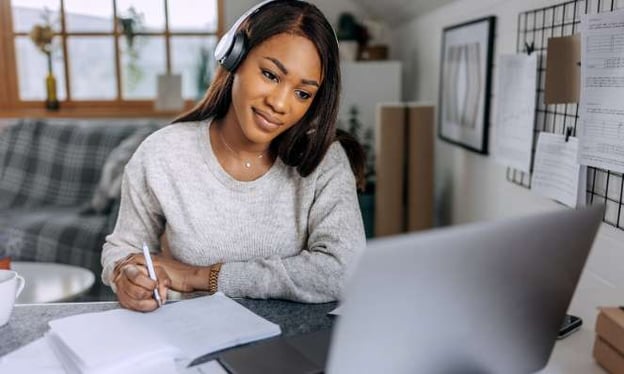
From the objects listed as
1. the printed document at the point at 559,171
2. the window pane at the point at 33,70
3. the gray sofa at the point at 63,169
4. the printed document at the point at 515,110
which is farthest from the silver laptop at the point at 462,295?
the window pane at the point at 33,70

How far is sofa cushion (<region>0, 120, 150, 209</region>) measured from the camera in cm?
321

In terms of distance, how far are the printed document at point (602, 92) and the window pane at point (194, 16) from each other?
3014 millimetres

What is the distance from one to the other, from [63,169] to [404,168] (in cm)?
196

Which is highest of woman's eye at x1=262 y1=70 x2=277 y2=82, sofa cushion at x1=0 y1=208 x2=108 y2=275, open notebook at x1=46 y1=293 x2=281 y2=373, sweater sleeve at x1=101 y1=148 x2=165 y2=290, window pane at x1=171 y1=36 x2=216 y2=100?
window pane at x1=171 y1=36 x2=216 y2=100

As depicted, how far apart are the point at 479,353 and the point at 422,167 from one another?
5.95 feet

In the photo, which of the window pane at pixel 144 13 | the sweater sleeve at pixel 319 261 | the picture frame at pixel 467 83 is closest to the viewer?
the sweater sleeve at pixel 319 261

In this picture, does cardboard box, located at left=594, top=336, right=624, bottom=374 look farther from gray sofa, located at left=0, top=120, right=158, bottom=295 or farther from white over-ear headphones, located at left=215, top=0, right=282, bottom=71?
gray sofa, located at left=0, top=120, right=158, bottom=295

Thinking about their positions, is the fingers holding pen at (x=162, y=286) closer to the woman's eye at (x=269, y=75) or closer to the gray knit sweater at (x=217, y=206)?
the gray knit sweater at (x=217, y=206)

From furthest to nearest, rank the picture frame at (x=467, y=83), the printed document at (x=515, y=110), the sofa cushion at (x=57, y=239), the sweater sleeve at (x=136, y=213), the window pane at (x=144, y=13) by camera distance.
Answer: the window pane at (x=144, y=13) < the sofa cushion at (x=57, y=239) < the picture frame at (x=467, y=83) < the printed document at (x=515, y=110) < the sweater sleeve at (x=136, y=213)

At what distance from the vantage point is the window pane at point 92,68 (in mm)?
3732

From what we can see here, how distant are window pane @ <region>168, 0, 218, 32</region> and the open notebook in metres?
3.13

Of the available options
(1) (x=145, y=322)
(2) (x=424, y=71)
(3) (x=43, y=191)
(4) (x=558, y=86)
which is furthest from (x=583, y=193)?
(3) (x=43, y=191)

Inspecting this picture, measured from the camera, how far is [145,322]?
2.85ft

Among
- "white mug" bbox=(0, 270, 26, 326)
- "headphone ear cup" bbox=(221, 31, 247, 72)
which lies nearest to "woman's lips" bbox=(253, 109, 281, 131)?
"headphone ear cup" bbox=(221, 31, 247, 72)
